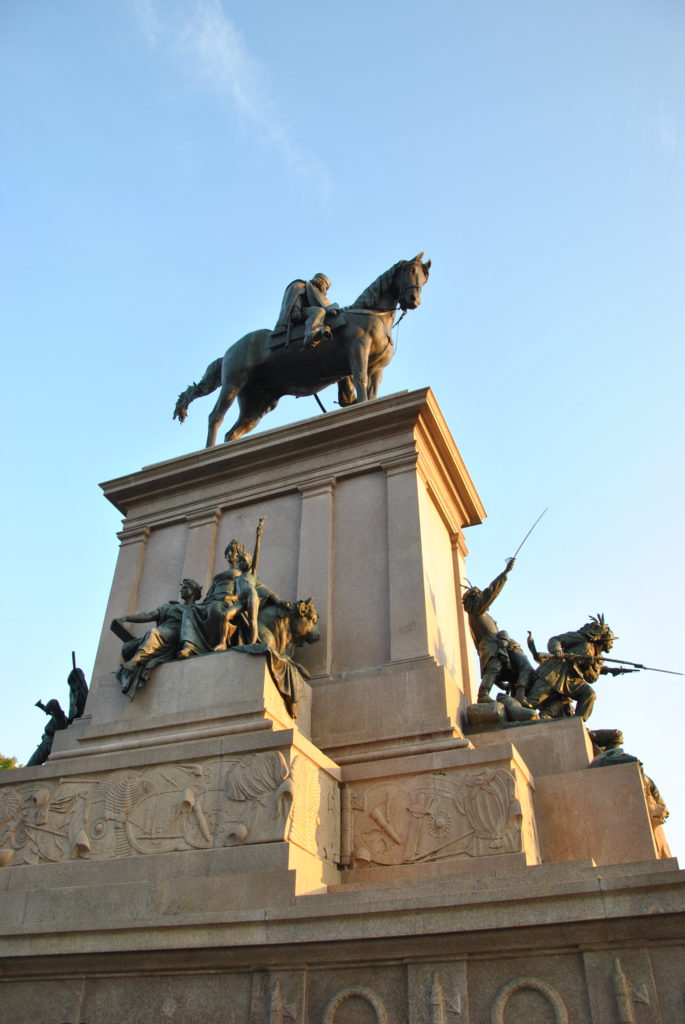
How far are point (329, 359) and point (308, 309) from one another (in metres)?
0.99

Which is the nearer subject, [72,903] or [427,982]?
[427,982]

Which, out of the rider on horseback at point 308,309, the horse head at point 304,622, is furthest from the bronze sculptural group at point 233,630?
the rider on horseback at point 308,309

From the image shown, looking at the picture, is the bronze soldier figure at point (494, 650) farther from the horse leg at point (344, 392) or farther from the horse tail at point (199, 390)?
the horse tail at point (199, 390)

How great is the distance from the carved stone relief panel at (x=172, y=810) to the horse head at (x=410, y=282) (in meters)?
9.14

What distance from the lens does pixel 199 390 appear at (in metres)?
18.8

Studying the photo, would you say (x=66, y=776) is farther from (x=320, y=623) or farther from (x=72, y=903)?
(x=320, y=623)

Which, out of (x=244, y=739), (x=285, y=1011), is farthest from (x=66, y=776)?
(x=285, y=1011)

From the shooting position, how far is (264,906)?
8.23 m

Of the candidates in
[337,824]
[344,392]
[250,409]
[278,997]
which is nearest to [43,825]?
[337,824]

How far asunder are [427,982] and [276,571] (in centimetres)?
723

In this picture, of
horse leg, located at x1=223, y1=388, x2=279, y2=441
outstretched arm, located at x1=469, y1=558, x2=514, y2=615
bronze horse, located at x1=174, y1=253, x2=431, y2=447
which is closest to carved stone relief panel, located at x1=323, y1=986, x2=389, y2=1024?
outstretched arm, located at x1=469, y1=558, x2=514, y2=615

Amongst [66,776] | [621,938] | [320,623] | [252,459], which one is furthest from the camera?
[252,459]

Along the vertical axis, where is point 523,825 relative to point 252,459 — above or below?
below

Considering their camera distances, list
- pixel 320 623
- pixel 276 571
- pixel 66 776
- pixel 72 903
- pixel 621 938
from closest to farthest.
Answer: pixel 621 938 < pixel 72 903 < pixel 66 776 < pixel 320 623 < pixel 276 571
